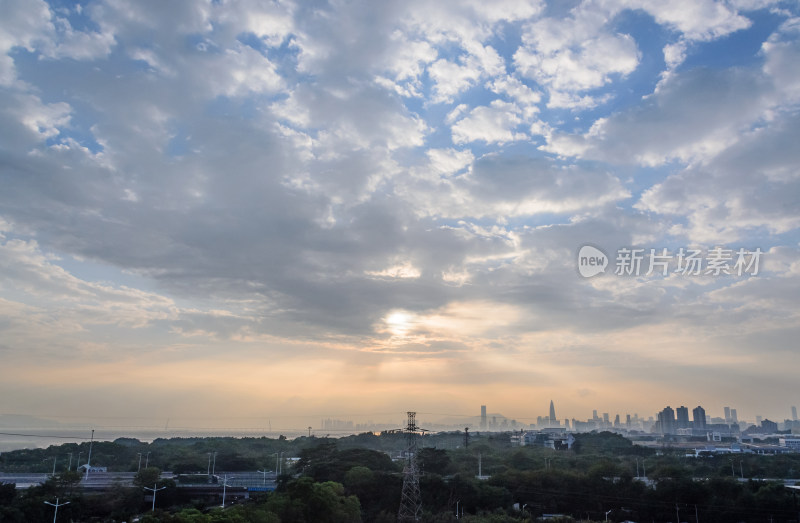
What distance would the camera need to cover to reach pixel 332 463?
4122cm

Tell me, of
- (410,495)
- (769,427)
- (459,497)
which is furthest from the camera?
(769,427)

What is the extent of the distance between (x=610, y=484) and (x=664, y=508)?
140 inches

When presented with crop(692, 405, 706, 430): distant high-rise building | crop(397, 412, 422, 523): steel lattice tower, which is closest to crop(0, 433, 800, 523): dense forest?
crop(397, 412, 422, 523): steel lattice tower

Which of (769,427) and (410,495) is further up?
(410,495)

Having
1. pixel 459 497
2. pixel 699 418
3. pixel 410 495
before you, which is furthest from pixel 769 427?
pixel 410 495

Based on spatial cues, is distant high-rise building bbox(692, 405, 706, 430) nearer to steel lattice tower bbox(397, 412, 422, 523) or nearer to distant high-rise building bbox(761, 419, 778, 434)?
distant high-rise building bbox(761, 419, 778, 434)

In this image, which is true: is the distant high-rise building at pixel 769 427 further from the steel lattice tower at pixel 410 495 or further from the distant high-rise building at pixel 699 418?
the steel lattice tower at pixel 410 495

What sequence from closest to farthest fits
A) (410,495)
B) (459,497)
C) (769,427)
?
(410,495) < (459,497) < (769,427)

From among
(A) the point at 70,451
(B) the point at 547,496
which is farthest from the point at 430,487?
(A) the point at 70,451

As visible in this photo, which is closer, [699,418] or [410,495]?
[410,495]

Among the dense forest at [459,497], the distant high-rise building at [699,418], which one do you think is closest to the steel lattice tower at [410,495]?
the dense forest at [459,497]

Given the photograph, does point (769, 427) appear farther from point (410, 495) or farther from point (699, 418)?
point (410, 495)

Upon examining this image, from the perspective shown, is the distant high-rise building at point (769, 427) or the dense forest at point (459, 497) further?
the distant high-rise building at point (769, 427)

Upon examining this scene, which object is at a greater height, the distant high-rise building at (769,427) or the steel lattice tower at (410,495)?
the steel lattice tower at (410,495)
